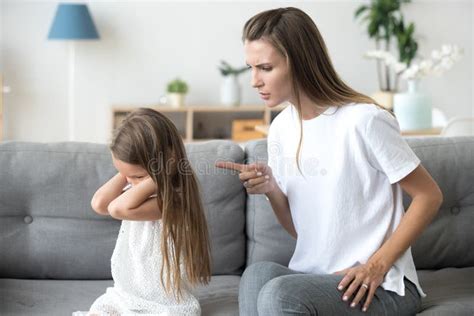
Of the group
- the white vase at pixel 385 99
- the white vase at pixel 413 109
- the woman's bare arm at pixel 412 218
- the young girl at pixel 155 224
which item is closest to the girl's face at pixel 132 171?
the young girl at pixel 155 224

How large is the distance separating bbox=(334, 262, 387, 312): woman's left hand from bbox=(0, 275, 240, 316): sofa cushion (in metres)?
0.34

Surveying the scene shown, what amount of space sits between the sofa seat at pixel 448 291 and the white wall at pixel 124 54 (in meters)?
3.52

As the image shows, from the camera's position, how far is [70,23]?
16.9 ft

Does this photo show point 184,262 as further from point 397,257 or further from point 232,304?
point 397,257

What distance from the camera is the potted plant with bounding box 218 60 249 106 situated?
17.9 feet

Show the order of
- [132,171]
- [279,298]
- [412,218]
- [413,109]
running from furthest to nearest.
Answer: [413,109] < [132,171] < [412,218] < [279,298]

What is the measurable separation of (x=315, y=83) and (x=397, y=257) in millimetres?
468

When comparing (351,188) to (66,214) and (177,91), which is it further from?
(177,91)

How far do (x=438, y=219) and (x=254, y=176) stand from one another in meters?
0.72

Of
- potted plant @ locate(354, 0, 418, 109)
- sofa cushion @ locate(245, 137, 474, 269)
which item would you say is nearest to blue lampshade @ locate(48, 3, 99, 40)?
potted plant @ locate(354, 0, 418, 109)

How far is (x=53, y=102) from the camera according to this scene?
553 cm

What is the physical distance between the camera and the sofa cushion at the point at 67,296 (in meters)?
2.01

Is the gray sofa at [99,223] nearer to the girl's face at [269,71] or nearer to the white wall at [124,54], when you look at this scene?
the girl's face at [269,71]

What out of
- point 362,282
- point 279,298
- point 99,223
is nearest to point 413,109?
point 99,223
